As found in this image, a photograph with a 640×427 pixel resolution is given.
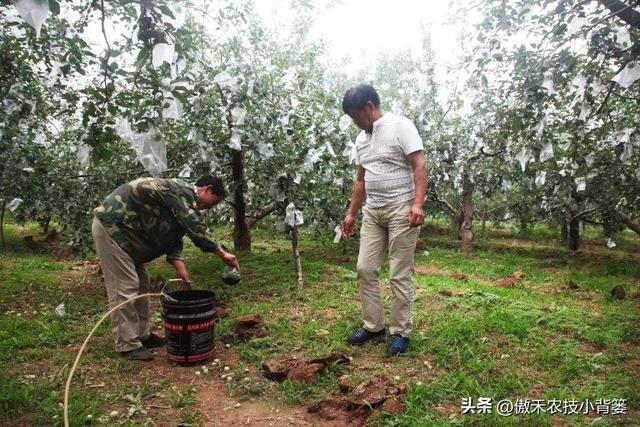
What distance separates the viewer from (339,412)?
2801mm

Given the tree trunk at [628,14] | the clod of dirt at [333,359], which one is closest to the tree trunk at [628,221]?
the tree trunk at [628,14]

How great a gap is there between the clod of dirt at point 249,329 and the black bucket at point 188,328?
493 mm

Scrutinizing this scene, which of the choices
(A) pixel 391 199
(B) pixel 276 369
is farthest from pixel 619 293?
(B) pixel 276 369

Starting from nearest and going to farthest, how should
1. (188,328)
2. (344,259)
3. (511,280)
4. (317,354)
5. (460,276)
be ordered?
(188,328) < (317,354) < (511,280) < (460,276) < (344,259)

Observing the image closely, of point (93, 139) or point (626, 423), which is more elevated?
point (93, 139)

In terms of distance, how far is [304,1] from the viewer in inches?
125

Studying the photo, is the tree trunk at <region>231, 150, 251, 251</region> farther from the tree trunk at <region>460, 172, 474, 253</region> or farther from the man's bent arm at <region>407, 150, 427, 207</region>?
the tree trunk at <region>460, 172, 474, 253</region>

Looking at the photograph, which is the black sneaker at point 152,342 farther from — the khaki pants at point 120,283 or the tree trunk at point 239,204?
the tree trunk at point 239,204

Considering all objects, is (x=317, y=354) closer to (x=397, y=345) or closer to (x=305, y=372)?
(x=305, y=372)

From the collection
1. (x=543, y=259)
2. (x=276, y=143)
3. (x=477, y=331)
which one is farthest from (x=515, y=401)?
(x=543, y=259)

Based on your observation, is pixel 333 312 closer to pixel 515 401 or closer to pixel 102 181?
pixel 515 401

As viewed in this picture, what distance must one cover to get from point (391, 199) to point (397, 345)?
1.17 m

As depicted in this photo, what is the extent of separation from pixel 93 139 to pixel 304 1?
1.73 meters

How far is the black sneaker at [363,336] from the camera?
380 centimetres
